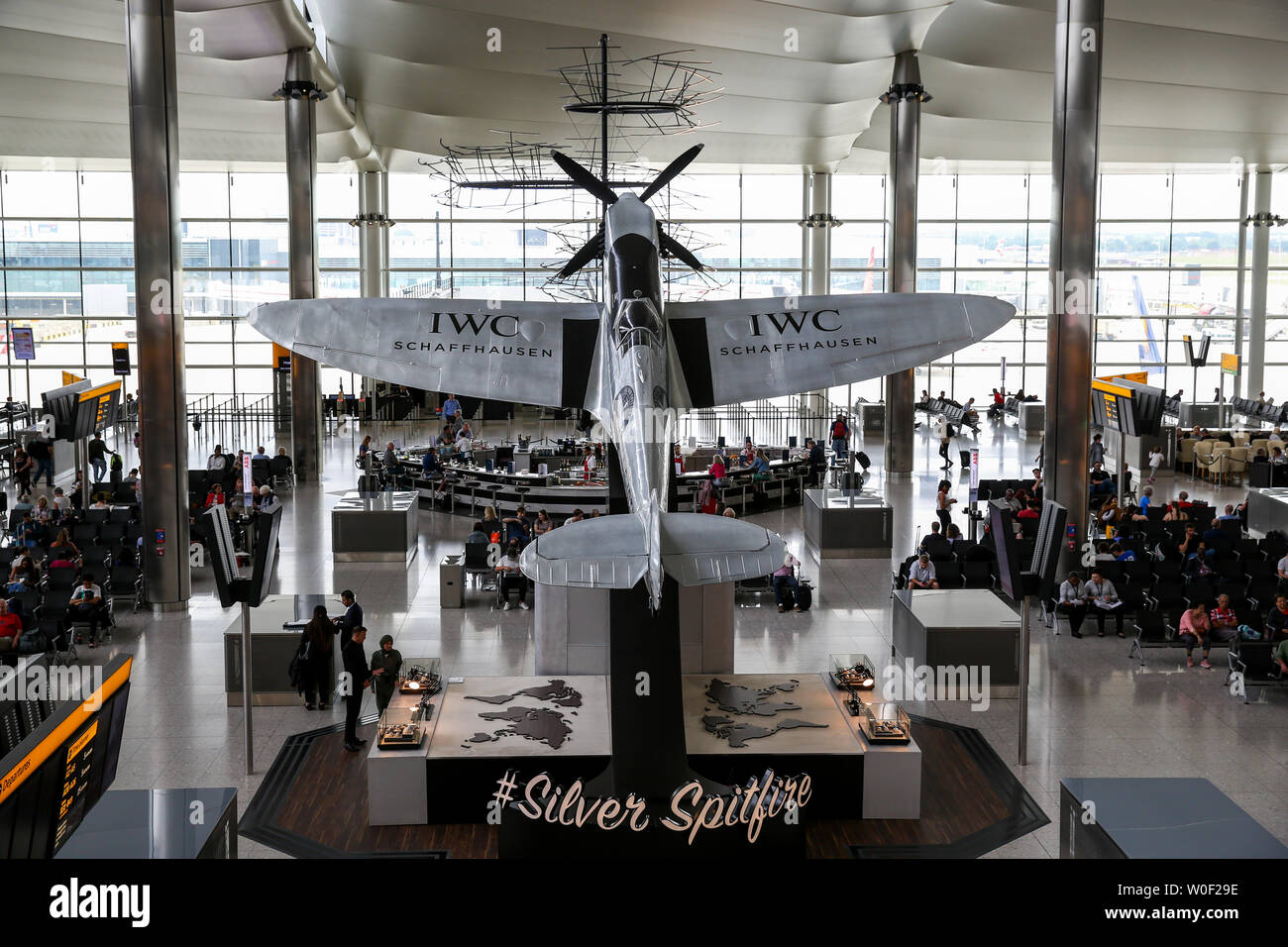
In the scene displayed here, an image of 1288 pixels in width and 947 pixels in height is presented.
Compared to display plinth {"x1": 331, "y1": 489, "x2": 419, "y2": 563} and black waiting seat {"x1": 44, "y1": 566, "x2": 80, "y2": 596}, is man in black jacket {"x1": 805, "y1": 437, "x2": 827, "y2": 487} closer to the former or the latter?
display plinth {"x1": 331, "y1": 489, "x2": 419, "y2": 563}

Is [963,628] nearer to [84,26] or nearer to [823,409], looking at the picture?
[84,26]

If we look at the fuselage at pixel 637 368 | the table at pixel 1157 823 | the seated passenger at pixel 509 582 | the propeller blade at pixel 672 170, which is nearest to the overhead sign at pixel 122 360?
the seated passenger at pixel 509 582

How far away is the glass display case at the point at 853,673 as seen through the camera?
13.4 metres

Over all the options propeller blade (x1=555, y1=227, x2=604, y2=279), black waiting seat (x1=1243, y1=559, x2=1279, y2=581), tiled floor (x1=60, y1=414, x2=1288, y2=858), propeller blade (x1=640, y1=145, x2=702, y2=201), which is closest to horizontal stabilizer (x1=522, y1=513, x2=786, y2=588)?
Result: tiled floor (x1=60, y1=414, x2=1288, y2=858)

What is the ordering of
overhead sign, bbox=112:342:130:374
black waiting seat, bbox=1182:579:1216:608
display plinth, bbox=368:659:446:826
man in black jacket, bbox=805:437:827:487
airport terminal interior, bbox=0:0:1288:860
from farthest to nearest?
1. man in black jacket, bbox=805:437:827:487
2. overhead sign, bbox=112:342:130:374
3. black waiting seat, bbox=1182:579:1216:608
4. display plinth, bbox=368:659:446:826
5. airport terminal interior, bbox=0:0:1288:860

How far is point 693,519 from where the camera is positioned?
31.0ft

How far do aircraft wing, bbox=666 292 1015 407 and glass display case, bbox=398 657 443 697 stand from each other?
4.54 metres

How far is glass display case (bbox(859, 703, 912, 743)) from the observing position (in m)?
12.0

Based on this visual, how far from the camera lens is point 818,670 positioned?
1650 cm

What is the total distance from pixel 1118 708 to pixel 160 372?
49.5ft

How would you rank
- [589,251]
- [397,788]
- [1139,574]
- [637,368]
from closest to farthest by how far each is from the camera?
[637,368] → [397,788] → [589,251] → [1139,574]

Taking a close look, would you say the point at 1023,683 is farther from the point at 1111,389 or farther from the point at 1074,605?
the point at 1111,389

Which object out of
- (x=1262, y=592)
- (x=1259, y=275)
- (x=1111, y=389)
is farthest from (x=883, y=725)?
(x=1259, y=275)

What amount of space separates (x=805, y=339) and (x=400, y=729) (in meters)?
5.53
